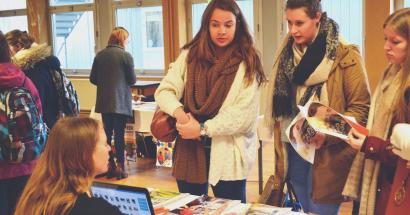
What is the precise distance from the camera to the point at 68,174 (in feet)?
4.51

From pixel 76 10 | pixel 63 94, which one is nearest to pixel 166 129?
pixel 63 94

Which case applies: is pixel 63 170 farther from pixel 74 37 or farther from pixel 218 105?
pixel 74 37

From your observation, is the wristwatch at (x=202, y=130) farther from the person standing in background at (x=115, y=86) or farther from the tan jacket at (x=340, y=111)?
the person standing in background at (x=115, y=86)

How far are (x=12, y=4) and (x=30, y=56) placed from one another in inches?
233

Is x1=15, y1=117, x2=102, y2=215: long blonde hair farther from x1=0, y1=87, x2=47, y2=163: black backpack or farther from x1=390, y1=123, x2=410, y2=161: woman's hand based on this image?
x1=0, y1=87, x2=47, y2=163: black backpack

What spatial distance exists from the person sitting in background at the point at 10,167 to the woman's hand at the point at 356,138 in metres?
1.64

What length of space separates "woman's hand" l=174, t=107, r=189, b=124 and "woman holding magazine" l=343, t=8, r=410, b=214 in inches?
27.4

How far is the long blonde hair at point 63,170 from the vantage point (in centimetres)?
134

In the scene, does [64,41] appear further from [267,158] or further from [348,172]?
[348,172]

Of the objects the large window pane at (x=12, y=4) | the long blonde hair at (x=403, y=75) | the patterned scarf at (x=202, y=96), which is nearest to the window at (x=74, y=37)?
the large window pane at (x=12, y=4)

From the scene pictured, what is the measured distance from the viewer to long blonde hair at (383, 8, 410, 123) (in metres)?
1.69

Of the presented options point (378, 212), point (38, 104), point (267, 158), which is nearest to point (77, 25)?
point (267, 158)

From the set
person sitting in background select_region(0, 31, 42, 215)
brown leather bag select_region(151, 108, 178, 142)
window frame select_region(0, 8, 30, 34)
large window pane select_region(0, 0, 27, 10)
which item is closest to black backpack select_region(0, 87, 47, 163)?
person sitting in background select_region(0, 31, 42, 215)

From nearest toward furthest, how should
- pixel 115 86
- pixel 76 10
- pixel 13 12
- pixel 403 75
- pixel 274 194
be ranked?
pixel 403 75 → pixel 274 194 → pixel 115 86 → pixel 76 10 → pixel 13 12
